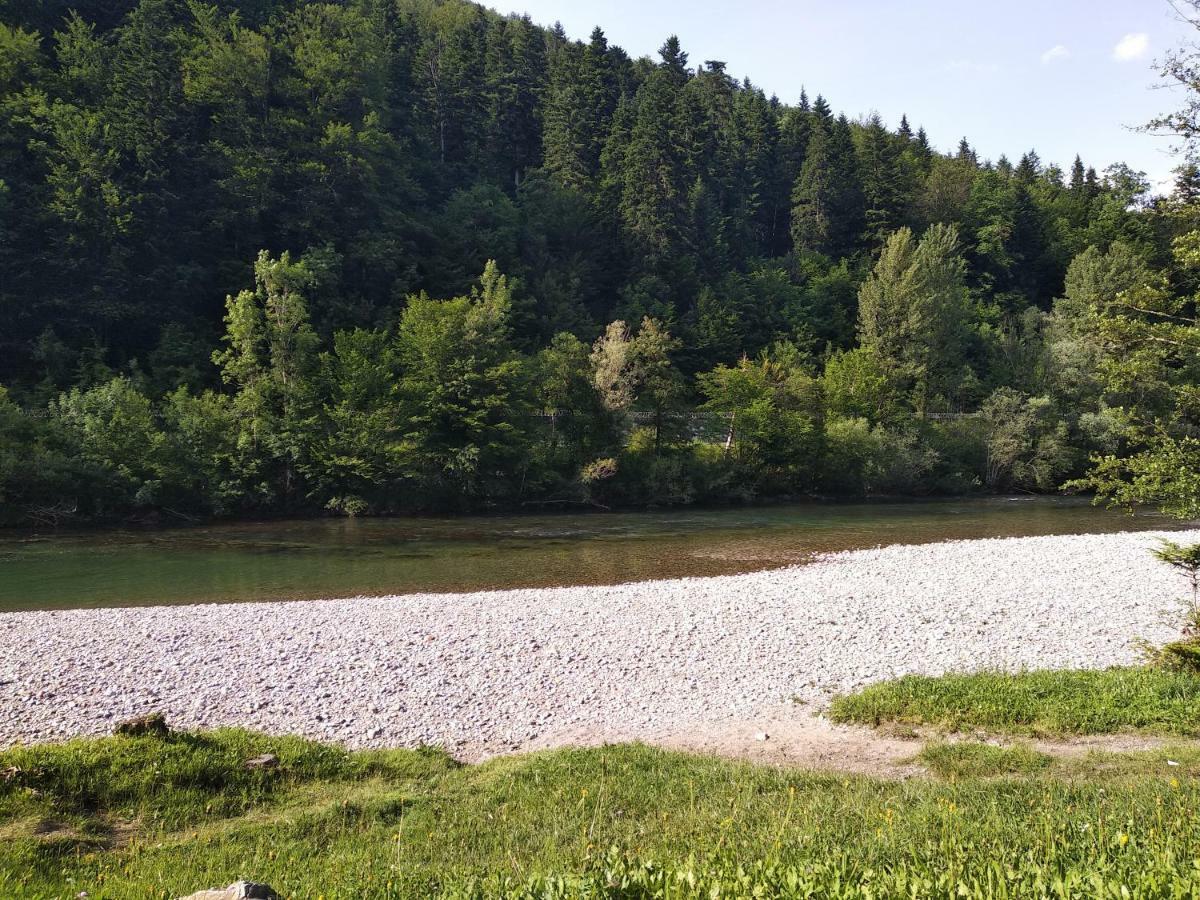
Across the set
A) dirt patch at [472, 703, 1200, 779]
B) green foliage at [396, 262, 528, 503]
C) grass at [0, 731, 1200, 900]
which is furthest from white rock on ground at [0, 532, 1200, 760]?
green foliage at [396, 262, 528, 503]

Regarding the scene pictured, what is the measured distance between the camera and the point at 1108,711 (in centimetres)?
1042

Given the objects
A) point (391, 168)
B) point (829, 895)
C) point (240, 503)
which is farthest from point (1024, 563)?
point (391, 168)

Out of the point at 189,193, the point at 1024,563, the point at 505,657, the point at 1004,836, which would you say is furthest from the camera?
the point at 189,193

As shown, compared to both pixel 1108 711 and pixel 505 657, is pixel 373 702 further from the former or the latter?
pixel 1108 711

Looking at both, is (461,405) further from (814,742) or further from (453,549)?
(814,742)

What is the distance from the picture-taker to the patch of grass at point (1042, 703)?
10.1 m

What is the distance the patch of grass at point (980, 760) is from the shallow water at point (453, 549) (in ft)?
50.4

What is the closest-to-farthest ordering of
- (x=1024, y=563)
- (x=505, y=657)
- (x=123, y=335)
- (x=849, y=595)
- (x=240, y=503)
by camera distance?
(x=505, y=657), (x=849, y=595), (x=1024, y=563), (x=240, y=503), (x=123, y=335)

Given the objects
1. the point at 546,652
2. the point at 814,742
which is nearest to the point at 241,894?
the point at 814,742

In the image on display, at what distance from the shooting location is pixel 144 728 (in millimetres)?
Result: 9602

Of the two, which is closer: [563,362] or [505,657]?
[505,657]

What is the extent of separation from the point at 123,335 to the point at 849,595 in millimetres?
52335

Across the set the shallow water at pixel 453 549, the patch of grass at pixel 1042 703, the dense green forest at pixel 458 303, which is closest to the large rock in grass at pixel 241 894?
the patch of grass at pixel 1042 703

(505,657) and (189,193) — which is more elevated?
(189,193)
